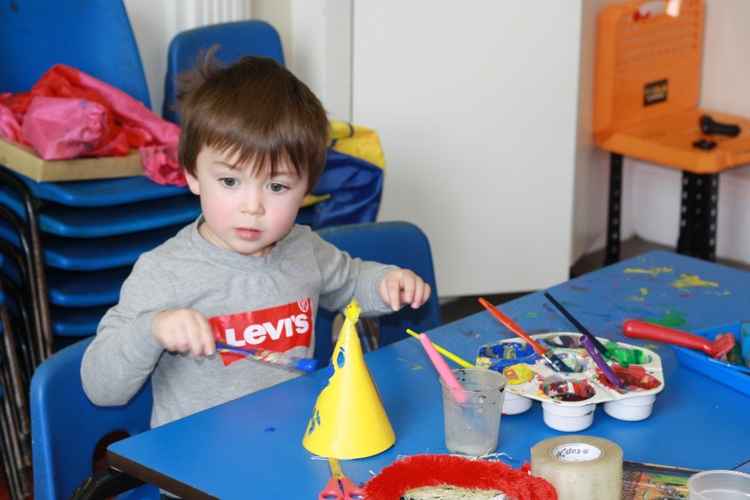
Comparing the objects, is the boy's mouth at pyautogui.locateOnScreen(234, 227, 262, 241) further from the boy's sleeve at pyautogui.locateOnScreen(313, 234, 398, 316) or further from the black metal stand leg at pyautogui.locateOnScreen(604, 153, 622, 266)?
the black metal stand leg at pyautogui.locateOnScreen(604, 153, 622, 266)

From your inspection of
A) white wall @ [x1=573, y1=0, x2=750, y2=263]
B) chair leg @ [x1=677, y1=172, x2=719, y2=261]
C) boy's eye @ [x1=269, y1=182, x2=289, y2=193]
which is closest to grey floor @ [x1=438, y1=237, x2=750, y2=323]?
white wall @ [x1=573, y1=0, x2=750, y2=263]

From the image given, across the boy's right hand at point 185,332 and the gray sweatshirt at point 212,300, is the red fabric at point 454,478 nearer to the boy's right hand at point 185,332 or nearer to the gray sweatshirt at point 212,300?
the boy's right hand at point 185,332

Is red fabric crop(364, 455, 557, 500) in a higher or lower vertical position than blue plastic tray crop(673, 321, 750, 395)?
higher

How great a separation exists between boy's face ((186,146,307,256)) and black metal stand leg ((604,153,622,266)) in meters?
2.47

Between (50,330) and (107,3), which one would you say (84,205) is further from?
(107,3)

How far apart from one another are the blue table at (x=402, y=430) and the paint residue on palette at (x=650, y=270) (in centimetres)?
21

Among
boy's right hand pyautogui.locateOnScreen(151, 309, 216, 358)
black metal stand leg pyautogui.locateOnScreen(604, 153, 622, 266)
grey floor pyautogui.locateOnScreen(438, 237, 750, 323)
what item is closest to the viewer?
boy's right hand pyautogui.locateOnScreen(151, 309, 216, 358)

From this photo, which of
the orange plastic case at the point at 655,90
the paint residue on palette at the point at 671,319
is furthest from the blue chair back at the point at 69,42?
the orange plastic case at the point at 655,90

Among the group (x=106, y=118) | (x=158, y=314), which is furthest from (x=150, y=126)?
(x=158, y=314)

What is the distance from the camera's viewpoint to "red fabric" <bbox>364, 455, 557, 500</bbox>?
1.07 meters

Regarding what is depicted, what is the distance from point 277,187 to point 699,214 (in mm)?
2448

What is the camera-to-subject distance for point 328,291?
1.70 m

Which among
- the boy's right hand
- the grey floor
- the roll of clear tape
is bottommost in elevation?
the grey floor

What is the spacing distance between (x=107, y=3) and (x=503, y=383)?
66.7 inches
